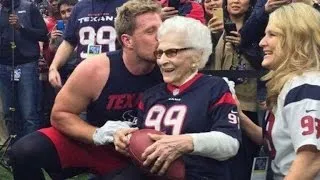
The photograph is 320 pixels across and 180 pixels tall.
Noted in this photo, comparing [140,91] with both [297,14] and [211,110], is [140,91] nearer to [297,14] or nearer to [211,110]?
[211,110]

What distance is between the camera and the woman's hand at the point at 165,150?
2875 mm

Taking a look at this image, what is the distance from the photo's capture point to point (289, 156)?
9.42ft

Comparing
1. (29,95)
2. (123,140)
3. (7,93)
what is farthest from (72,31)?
(7,93)

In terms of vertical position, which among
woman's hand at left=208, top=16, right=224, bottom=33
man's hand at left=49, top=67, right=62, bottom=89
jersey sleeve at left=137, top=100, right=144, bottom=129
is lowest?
man's hand at left=49, top=67, right=62, bottom=89

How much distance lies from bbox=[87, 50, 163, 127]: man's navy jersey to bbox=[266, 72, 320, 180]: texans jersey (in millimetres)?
798

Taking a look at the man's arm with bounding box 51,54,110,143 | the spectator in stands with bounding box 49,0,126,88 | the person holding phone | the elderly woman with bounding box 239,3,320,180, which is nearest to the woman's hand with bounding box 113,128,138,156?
the man's arm with bounding box 51,54,110,143

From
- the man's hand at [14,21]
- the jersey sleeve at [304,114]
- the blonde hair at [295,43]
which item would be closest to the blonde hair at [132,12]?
the blonde hair at [295,43]

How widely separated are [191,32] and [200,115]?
41 cm

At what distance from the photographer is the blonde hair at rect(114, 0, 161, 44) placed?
11.1 ft

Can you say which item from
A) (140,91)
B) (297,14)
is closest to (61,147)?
(140,91)

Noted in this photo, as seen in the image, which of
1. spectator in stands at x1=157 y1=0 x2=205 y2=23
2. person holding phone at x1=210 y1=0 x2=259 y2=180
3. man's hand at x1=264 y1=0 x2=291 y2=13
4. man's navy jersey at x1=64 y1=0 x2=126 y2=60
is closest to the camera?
man's hand at x1=264 y1=0 x2=291 y2=13

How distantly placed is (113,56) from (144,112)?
1.57ft

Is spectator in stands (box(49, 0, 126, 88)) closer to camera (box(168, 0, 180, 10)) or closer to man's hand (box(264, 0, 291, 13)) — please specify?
camera (box(168, 0, 180, 10))

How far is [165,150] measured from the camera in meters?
2.88
